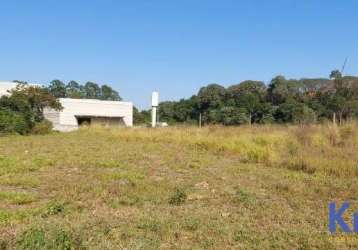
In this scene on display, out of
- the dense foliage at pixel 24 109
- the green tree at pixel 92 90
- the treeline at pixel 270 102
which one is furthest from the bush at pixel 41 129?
the green tree at pixel 92 90

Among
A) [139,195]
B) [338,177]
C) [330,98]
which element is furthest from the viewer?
[330,98]

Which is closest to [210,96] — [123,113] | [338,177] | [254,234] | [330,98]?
[123,113]

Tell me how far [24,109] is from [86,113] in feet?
83.8

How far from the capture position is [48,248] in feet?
10.1

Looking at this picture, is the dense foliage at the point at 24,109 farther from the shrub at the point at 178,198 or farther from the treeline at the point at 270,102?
the shrub at the point at 178,198

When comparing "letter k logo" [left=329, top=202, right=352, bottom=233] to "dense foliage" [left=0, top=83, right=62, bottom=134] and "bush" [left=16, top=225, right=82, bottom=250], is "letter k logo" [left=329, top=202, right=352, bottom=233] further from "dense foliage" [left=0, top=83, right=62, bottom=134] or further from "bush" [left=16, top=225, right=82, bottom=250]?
"dense foliage" [left=0, top=83, right=62, bottom=134]

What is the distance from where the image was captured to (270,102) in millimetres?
47031

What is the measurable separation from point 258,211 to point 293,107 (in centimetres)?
3333

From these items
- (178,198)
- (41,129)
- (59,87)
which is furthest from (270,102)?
(59,87)

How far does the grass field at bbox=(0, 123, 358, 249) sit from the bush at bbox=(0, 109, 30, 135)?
14.5m

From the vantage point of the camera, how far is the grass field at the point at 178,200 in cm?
369

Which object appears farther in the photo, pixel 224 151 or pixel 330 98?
pixel 330 98

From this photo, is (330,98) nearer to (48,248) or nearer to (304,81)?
(304,81)

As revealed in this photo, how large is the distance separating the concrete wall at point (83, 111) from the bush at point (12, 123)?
21.2 m
